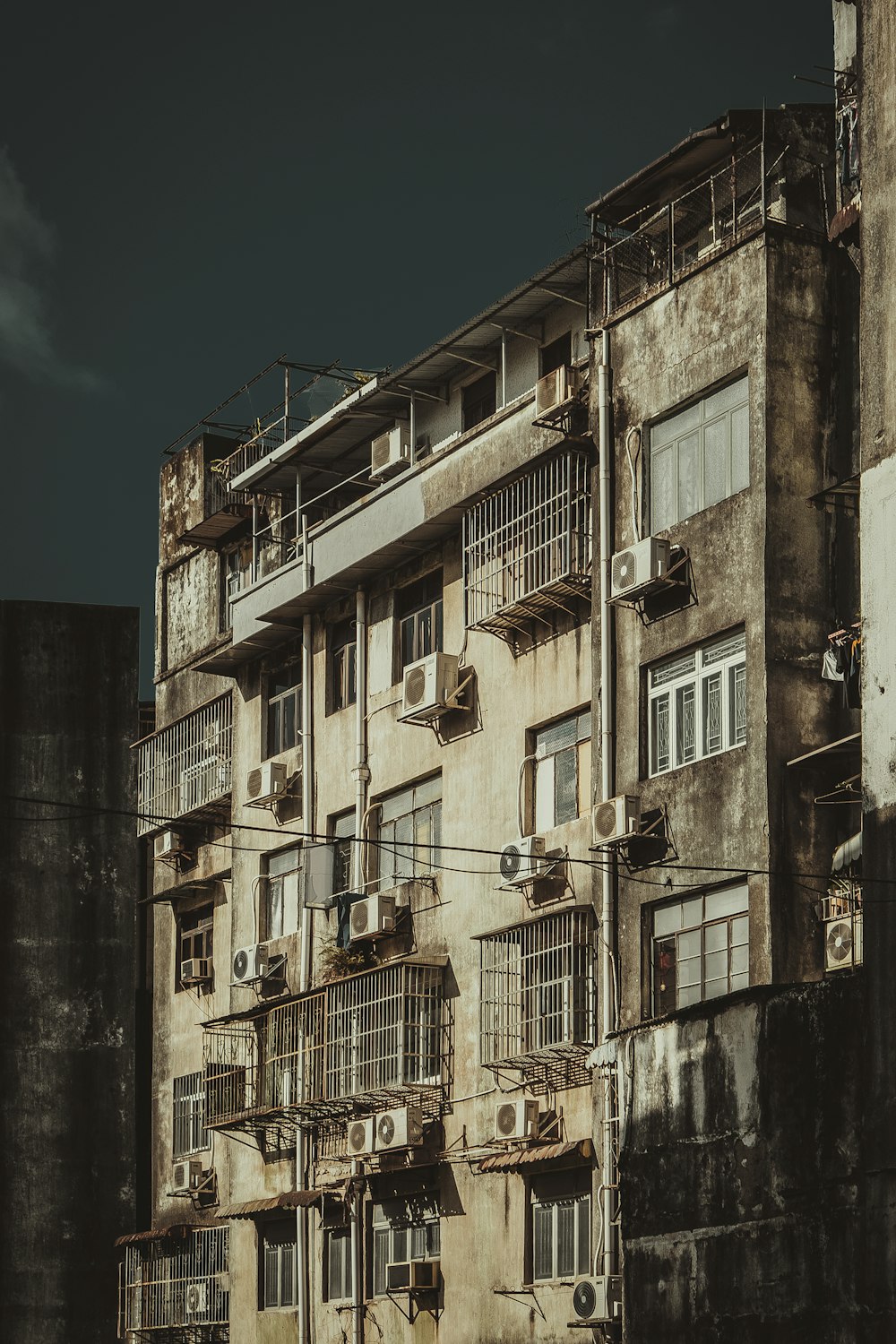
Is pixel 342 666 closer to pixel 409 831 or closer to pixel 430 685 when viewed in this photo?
pixel 409 831

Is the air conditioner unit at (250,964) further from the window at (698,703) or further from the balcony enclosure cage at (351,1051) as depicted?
the window at (698,703)

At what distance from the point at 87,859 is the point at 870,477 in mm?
20131

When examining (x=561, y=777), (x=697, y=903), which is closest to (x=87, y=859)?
(x=561, y=777)

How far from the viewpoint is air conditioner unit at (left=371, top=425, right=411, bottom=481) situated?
1134 inches

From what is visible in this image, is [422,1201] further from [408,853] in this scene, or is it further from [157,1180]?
[157,1180]

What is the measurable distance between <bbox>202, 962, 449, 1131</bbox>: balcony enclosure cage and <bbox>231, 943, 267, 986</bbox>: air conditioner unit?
0.53 metres

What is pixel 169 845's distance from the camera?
109ft

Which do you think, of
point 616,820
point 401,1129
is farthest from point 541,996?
point 401,1129

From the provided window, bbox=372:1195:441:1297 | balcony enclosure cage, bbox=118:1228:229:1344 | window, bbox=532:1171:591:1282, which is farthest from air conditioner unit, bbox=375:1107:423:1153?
balcony enclosure cage, bbox=118:1228:229:1344

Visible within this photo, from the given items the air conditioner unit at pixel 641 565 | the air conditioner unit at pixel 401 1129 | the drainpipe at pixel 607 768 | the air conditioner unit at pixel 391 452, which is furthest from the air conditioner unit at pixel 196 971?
the air conditioner unit at pixel 641 565

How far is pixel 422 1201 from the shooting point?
84.8 ft

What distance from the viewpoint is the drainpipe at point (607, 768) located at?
72.9 ft

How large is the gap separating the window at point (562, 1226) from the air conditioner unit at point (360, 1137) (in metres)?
2.72

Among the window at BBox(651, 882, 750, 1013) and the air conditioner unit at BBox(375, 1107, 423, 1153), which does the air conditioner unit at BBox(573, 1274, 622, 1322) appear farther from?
the air conditioner unit at BBox(375, 1107, 423, 1153)
